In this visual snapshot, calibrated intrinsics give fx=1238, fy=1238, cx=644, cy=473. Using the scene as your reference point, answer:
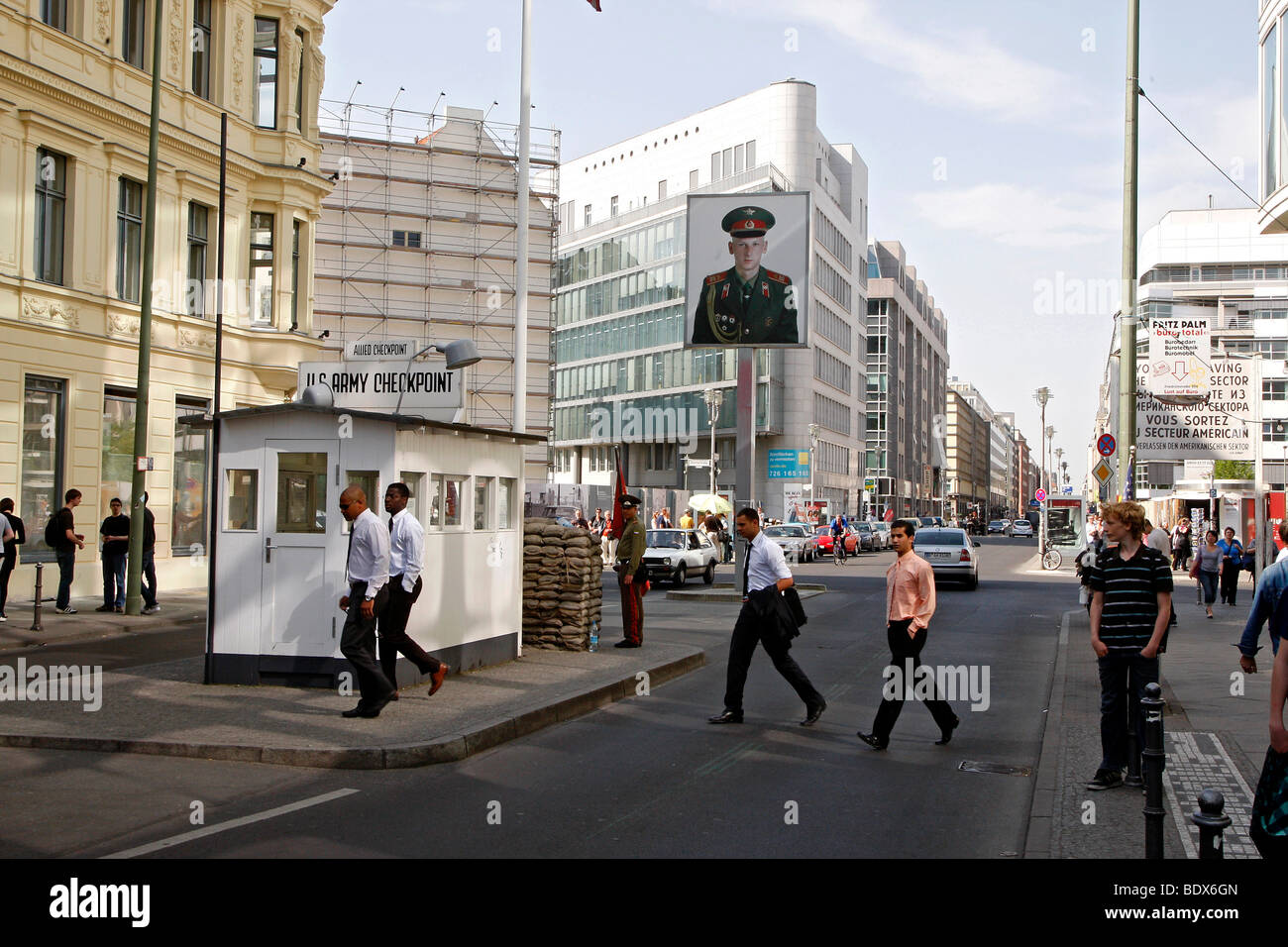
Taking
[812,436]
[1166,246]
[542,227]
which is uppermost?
[1166,246]

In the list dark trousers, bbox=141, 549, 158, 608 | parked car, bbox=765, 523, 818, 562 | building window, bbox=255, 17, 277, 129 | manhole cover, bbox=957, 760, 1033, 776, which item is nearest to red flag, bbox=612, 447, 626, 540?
manhole cover, bbox=957, 760, 1033, 776

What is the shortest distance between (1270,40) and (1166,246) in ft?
291

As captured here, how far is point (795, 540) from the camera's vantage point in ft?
158

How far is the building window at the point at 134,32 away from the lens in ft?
81.1

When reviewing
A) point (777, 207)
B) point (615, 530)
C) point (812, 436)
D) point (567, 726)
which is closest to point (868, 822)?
point (567, 726)

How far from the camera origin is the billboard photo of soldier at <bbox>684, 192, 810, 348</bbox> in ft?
83.8

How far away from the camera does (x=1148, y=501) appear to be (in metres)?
89.0

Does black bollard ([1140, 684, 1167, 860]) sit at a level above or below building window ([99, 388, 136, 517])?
below

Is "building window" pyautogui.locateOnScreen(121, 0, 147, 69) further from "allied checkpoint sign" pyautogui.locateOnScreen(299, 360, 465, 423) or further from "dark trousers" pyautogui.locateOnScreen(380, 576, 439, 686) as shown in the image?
"dark trousers" pyautogui.locateOnScreen(380, 576, 439, 686)

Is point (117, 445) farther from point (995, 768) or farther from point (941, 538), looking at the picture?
point (995, 768)

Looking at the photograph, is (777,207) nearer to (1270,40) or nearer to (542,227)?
(1270,40)

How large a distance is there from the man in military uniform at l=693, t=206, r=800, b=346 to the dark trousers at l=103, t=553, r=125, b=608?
1215 cm

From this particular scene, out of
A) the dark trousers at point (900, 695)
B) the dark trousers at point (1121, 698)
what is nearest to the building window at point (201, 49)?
the dark trousers at point (900, 695)

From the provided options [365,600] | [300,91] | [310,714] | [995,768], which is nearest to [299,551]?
[365,600]
